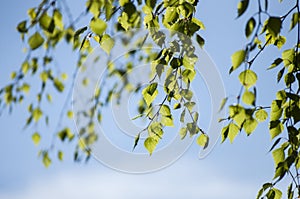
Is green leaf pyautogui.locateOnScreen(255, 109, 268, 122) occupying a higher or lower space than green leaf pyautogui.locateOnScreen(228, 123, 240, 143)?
higher

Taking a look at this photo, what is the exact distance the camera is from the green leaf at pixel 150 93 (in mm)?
883

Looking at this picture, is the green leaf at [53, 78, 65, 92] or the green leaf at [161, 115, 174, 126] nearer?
the green leaf at [161, 115, 174, 126]

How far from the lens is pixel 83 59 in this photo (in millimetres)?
2006

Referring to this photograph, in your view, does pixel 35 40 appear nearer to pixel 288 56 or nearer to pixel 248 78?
pixel 248 78

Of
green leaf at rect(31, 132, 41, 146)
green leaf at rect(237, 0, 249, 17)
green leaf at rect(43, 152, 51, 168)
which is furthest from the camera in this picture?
green leaf at rect(43, 152, 51, 168)

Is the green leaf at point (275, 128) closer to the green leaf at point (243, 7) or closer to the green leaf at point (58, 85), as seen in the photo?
the green leaf at point (243, 7)

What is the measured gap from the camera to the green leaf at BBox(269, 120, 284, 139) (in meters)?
0.88

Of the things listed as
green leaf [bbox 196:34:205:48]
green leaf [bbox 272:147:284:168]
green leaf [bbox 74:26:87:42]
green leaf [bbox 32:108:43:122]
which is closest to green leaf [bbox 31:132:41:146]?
green leaf [bbox 32:108:43:122]

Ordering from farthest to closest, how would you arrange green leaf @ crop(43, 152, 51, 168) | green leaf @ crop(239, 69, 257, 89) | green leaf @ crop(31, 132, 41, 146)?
green leaf @ crop(43, 152, 51, 168) → green leaf @ crop(31, 132, 41, 146) → green leaf @ crop(239, 69, 257, 89)

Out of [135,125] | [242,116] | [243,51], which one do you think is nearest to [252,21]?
[243,51]

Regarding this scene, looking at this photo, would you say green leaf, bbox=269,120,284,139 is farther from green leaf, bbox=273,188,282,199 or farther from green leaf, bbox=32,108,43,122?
green leaf, bbox=32,108,43,122

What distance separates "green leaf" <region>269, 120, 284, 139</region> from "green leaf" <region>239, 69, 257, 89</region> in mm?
148

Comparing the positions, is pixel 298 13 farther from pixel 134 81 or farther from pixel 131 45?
pixel 134 81

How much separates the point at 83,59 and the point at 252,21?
145cm
